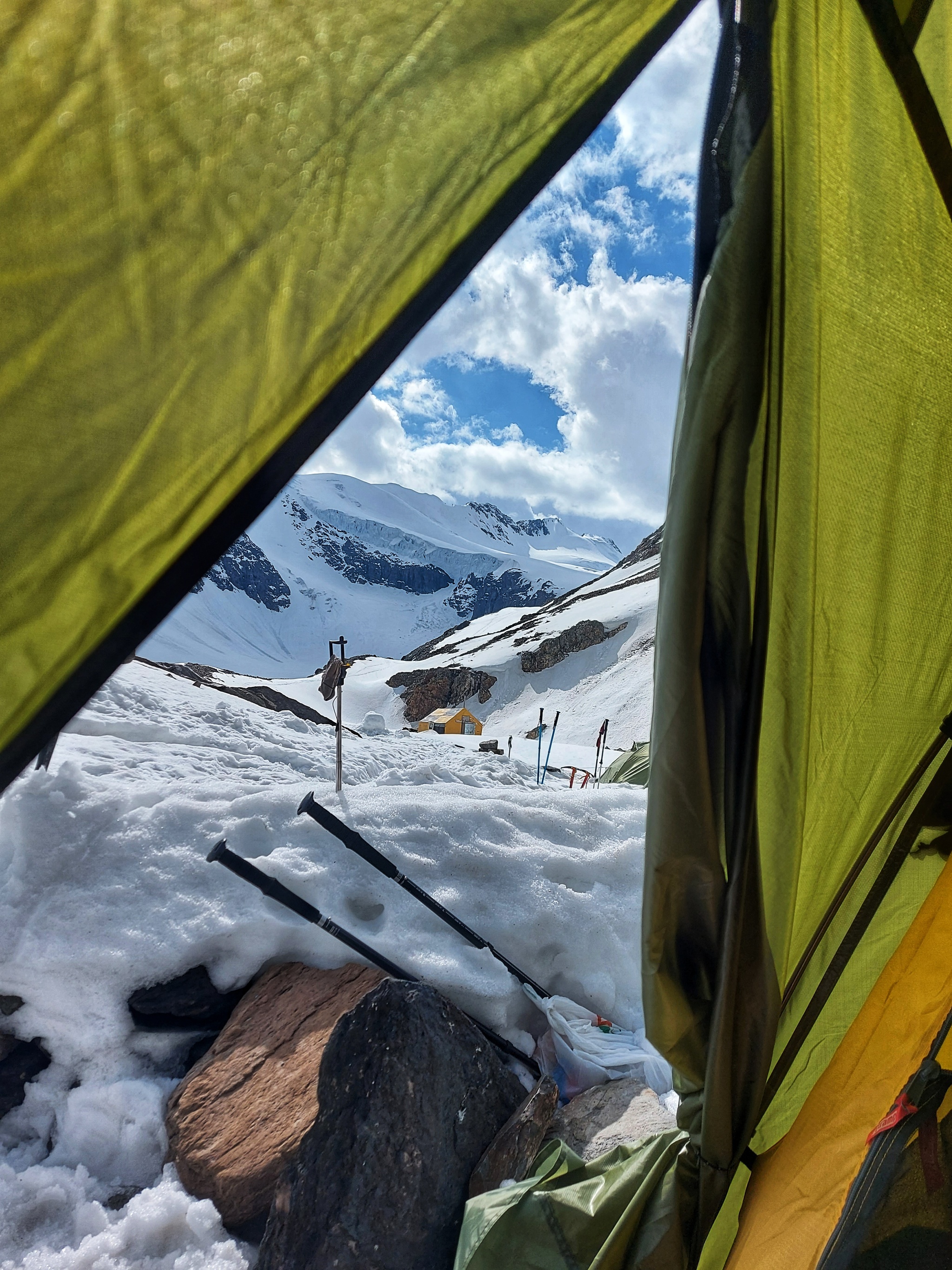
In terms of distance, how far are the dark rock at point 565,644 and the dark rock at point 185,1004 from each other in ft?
119

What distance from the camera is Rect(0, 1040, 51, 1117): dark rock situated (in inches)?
94.1

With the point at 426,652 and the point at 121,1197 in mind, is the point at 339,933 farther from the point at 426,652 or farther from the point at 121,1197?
the point at 426,652

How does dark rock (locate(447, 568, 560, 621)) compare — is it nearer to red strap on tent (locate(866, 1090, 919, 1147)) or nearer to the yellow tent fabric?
the yellow tent fabric

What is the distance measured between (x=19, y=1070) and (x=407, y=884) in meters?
1.68

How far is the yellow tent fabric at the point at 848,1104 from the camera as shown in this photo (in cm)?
133

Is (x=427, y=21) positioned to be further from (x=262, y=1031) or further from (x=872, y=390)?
(x=262, y=1031)

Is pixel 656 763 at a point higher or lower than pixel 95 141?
lower

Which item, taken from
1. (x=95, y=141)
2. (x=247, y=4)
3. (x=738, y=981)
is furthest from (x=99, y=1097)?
(x=247, y=4)

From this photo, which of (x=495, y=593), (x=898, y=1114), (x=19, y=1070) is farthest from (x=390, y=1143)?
(x=495, y=593)

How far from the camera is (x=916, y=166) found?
1210mm

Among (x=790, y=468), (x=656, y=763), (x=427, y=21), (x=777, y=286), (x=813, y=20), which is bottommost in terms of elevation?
(x=656, y=763)

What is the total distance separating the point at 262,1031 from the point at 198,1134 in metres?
0.39

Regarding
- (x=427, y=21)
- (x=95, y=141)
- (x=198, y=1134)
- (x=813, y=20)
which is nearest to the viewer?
(x=95, y=141)

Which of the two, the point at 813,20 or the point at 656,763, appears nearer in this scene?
the point at 813,20
